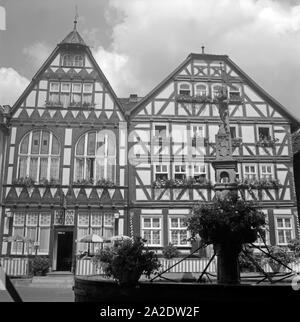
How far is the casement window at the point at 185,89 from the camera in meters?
A: 20.9

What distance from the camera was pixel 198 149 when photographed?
20.1 m

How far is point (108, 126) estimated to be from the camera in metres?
19.9

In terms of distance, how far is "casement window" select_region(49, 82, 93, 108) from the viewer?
66.4 feet

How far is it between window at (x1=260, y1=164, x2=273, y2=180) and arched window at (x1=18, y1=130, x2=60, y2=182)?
32.4 feet

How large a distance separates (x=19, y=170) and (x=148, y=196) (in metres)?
6.18

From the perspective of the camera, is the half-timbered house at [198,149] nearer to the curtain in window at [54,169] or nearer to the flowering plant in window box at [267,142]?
the flowering plant in window box at [267,142]

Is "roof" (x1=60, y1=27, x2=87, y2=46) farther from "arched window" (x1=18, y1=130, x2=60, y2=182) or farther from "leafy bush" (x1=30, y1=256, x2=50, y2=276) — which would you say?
"leafy bush" (x1=30, y1=256, x2=50, y2=276)

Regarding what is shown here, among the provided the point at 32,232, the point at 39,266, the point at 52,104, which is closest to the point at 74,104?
the point at 52,104

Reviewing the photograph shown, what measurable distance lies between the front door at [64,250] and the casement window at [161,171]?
16.0 feet

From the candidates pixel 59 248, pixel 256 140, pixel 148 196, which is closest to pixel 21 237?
pixel 59 248

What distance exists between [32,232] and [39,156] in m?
3.56

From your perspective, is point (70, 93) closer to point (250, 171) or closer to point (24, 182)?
point (24, 182)

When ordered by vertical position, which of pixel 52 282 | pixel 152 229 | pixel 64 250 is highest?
pixel 152 229

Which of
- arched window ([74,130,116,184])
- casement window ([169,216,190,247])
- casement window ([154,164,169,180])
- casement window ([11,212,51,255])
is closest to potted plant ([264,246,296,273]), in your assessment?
casement window ([169,216,190,247])
